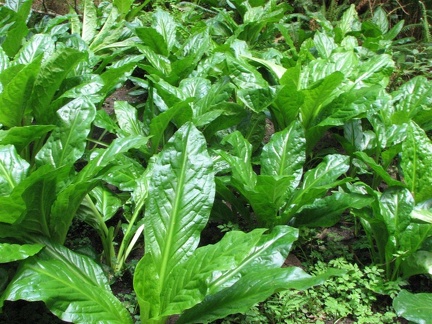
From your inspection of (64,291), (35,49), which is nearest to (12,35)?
(35,49)

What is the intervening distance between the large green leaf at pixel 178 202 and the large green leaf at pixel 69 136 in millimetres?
422

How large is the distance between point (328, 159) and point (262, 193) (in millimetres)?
516

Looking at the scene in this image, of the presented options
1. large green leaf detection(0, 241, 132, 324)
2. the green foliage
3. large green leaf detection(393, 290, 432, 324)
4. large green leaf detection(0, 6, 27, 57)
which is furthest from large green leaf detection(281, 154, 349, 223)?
large green leaf detection(0, 6, 27, 57)

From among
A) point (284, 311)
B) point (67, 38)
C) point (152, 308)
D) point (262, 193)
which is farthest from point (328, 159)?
point (67, 38)

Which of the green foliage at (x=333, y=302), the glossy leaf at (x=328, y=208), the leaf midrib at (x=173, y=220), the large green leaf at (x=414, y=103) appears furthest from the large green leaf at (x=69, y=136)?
the large green leaf at (x=414, y=103)

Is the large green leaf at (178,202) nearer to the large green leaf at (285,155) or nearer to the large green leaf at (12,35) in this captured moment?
the large green leaf at (285,155)

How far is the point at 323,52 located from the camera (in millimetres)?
3678

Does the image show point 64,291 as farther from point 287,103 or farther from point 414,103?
point 414,103

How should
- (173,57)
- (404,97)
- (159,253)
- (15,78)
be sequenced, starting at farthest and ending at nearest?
(173,57), (404,97), (15,78), (159,253)

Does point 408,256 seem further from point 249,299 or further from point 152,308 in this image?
point 152,308

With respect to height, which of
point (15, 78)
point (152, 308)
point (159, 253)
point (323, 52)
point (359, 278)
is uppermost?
point (15, 78)

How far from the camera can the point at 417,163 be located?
244 centimetres

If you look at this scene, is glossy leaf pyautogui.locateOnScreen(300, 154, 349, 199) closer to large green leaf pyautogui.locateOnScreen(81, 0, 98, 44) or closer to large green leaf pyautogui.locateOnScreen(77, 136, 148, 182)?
large green leaf pyautogui.locateOnScreen(77, 136, 148, 182)

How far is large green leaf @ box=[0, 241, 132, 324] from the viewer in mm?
1598
